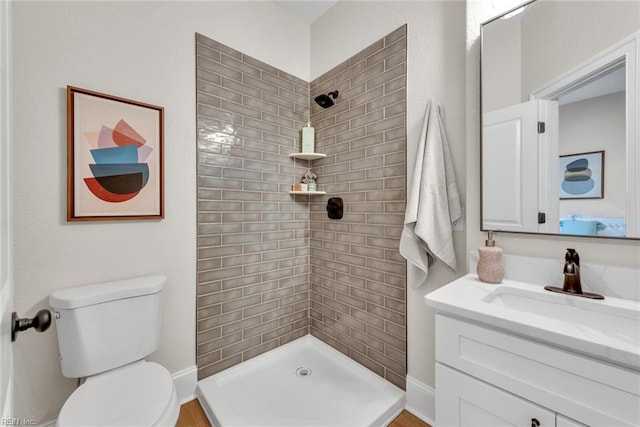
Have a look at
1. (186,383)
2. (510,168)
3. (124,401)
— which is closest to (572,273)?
(510,168)

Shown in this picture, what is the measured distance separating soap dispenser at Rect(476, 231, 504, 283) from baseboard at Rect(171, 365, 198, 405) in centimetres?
173

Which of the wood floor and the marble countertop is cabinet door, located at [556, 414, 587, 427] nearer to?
the marble countertop

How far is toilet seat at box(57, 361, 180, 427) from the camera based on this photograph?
3.24 ft

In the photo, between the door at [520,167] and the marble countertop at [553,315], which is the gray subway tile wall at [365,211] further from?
the marble countertop at [553,315]

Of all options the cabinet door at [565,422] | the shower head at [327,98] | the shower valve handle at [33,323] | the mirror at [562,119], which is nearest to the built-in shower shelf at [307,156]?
the shower head at [327,98]

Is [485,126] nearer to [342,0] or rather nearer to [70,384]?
[342,0]

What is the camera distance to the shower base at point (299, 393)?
4.81 ft

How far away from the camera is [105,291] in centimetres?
130

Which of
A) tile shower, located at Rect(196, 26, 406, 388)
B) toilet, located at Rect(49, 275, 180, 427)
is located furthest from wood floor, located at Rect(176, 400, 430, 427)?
toilet, located at Rect(49, 275, 180, 427)

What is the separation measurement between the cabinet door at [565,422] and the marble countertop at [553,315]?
0.20 meters

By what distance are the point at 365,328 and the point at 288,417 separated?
2.28 ft

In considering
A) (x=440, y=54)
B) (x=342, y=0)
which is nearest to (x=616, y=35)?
(x=440, y=54)

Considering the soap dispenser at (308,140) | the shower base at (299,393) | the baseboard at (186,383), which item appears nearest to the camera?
the shower base at (299,393)

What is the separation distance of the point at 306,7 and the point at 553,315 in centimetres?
245
